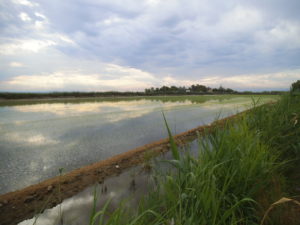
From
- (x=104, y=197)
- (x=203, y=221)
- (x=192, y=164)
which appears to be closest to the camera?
(x=203, y=221)

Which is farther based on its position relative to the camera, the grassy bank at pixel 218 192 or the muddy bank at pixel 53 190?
the muddy bank at pixel 53 190

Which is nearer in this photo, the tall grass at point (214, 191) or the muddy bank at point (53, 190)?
the tall grass at point (214, 191)

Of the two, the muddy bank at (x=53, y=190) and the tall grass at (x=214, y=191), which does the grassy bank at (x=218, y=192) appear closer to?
the tall grass at (x=214, y=191)

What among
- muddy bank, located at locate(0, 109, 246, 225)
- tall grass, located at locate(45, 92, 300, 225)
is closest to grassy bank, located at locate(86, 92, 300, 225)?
tall grass, located at locate(45, 92, 300, 225)

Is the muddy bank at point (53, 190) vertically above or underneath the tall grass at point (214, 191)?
underneath

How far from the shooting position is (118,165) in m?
2.70

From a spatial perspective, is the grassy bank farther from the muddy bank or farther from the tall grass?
the muddy bank

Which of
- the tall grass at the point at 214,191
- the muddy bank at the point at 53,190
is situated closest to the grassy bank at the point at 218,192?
the tall grass at the point at 214,191

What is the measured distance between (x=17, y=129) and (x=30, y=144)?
1.96m

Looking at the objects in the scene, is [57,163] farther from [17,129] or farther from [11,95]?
[11,95]

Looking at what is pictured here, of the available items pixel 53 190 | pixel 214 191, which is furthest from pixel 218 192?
pixel 53 190

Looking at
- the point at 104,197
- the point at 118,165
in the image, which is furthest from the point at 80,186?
the point at 118,165

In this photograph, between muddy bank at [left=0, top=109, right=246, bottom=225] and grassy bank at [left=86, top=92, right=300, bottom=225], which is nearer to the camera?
grassy bank at [left=86, top=92, right=300, bottom=225]

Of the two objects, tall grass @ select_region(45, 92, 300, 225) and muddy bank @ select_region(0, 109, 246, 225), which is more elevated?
tall grass @ select_region(45, 92, 300, 225)
